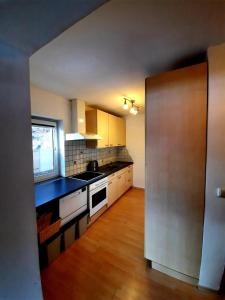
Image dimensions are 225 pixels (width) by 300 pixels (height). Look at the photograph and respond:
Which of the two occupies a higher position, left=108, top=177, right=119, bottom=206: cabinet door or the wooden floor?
left=108, top=177, right=119, bottom=206: cabinet door

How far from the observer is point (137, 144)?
4148 mm

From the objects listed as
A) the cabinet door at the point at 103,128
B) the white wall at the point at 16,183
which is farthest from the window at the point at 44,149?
the white wall at the point at 16,183

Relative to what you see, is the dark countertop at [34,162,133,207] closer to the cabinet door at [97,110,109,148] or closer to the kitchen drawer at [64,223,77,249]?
the kitchen drawer at [64,223,77,249]

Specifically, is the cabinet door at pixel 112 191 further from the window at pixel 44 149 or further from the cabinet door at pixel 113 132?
the window at pixel 44 149

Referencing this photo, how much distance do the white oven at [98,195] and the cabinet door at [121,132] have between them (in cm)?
138

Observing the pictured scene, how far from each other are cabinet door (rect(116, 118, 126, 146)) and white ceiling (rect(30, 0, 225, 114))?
1.98m

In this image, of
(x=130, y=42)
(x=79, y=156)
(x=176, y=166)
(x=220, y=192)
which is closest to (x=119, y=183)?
(x=79, y=156)

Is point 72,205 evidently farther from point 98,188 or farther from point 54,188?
point 98,188

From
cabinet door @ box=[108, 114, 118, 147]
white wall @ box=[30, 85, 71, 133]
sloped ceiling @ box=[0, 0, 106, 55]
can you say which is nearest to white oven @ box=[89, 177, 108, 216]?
cabinet door @ box=[108, 114, 118, 147]

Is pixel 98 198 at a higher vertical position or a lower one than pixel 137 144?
lower

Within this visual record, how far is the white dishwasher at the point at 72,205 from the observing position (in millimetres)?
1912

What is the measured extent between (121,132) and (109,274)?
3.08 m

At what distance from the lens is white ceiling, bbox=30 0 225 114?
0.84 meters

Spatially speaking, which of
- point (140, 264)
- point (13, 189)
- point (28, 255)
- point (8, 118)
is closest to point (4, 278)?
point (28, 255)
